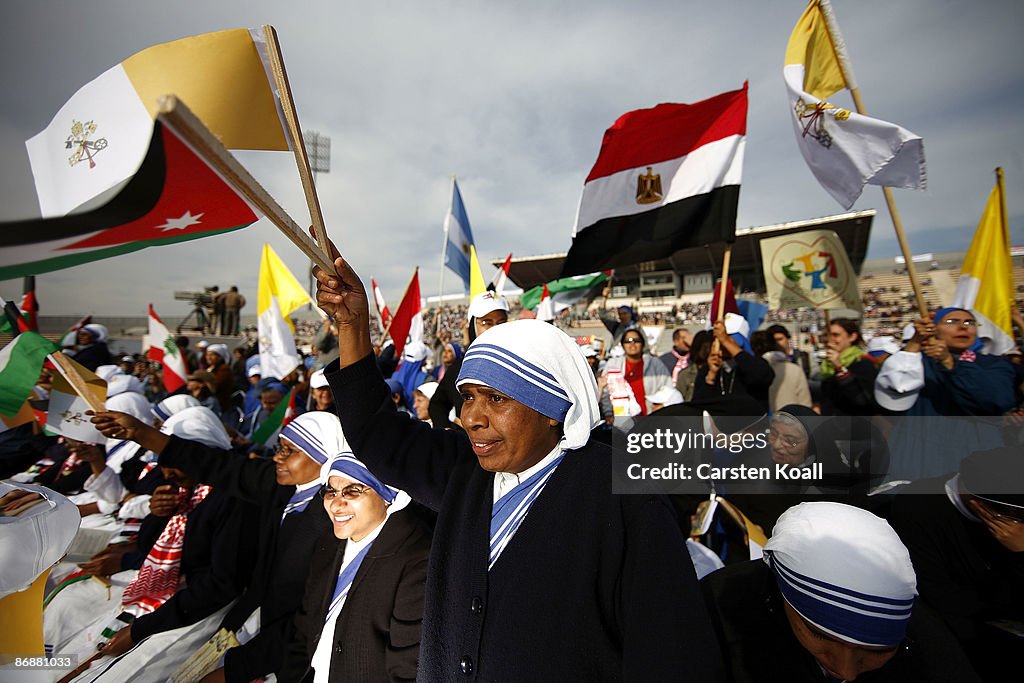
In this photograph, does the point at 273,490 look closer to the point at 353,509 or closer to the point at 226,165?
the point at 353,509

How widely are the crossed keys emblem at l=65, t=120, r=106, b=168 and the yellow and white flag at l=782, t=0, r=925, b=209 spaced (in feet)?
15.3

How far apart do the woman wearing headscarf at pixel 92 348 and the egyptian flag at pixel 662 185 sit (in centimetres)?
744

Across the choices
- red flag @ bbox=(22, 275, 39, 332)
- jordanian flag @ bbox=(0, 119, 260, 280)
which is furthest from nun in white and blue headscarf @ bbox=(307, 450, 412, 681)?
red flag @ bbox=(22, 275, 39, 332)

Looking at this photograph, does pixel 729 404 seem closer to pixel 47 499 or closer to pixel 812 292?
pixel 812 292

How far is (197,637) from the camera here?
2.76 m

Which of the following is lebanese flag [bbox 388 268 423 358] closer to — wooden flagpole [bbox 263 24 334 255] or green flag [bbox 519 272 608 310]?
green flag [bbox 519 272 608 310]

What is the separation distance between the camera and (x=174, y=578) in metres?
2.92

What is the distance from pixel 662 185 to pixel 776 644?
3.93m

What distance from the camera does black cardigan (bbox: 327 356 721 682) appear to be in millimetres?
1060

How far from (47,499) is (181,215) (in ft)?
3.18

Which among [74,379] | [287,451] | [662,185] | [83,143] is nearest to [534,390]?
[83,143]

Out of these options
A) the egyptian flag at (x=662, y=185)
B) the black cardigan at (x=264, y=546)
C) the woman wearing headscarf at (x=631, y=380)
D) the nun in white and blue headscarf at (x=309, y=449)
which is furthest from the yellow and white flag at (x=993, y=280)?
the black cardigan at (x=264, y=546)

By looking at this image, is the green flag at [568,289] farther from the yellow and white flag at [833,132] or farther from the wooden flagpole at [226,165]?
the wooden flagpole at [226,165]

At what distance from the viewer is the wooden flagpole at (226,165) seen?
0.77 metres
